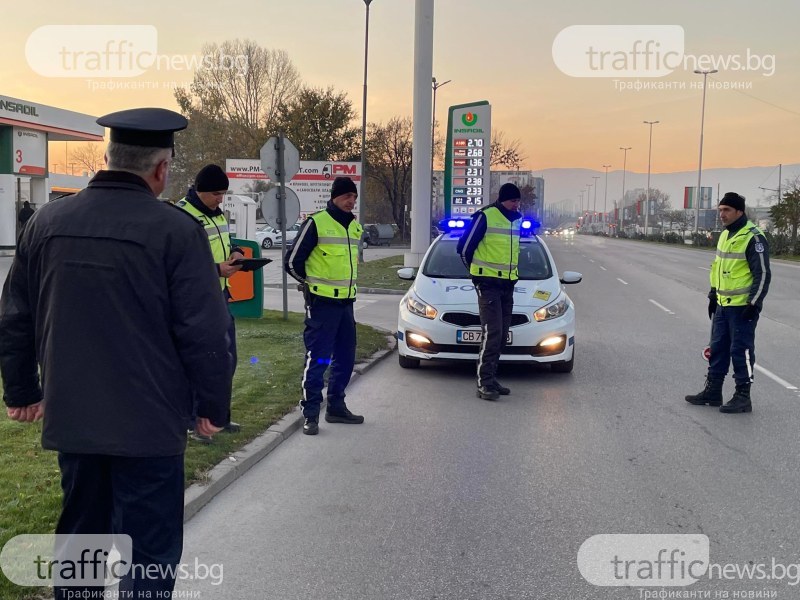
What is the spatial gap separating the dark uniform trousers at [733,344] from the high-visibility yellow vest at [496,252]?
1.99 metres

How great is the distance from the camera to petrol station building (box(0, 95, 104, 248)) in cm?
3191

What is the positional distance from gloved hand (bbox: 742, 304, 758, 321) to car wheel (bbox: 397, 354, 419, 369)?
3660 mm

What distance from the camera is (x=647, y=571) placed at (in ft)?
13.3

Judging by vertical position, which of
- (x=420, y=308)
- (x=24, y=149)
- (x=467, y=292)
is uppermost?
(x=24, y=149)

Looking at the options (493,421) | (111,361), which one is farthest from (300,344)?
(111,361)

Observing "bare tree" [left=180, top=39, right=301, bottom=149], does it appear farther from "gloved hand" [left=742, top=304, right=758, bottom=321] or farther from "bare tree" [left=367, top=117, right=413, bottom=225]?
"gloved hand" [left=742, top=304, right=758, bottom=321]

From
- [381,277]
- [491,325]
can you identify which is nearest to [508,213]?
[491,325]

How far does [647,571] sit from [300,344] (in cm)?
728

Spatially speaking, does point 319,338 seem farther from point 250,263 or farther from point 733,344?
point 733,344

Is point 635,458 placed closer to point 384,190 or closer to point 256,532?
point 256,532

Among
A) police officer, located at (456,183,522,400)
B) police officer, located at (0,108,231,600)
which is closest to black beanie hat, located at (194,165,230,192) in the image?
police officer, located at (456,183,522,400)

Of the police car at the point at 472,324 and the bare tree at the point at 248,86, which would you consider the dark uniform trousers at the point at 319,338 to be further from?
the bare tree at the point at 248,86

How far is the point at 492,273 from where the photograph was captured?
810 centimetres

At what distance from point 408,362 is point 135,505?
6.89 meters
